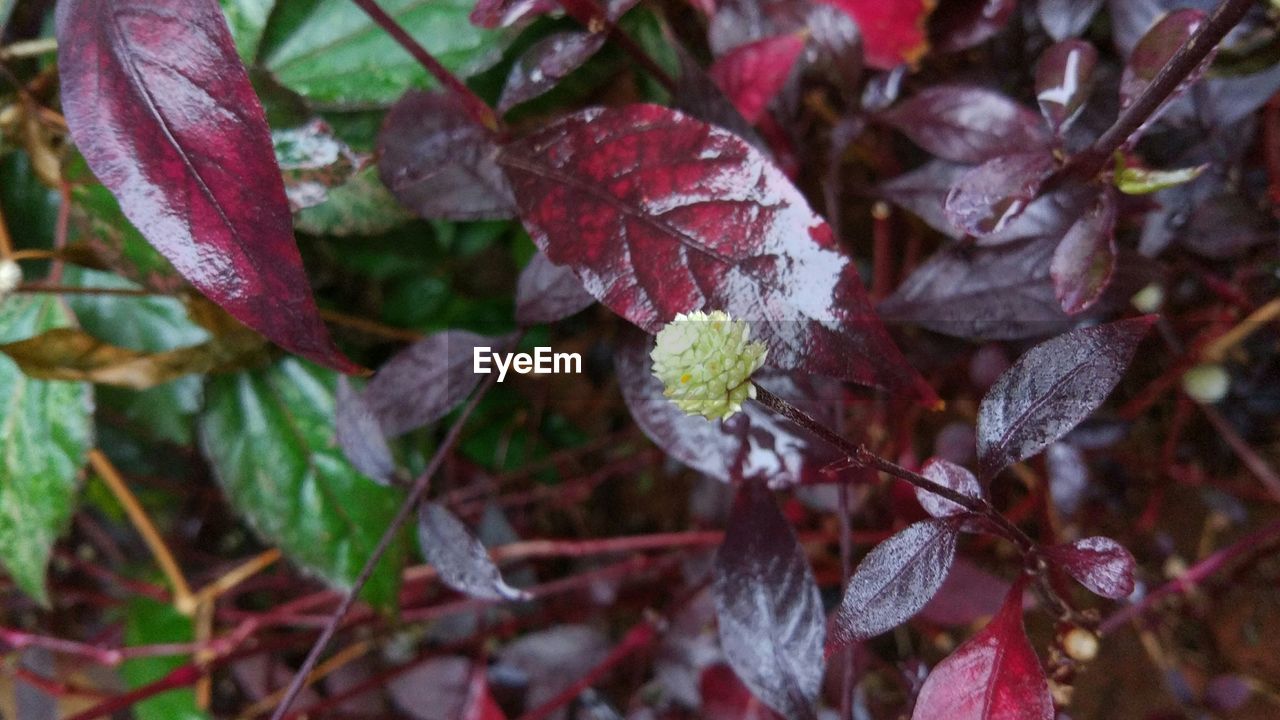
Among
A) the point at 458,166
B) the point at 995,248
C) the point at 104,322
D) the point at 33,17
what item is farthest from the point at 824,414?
Answer: the point at 33,17

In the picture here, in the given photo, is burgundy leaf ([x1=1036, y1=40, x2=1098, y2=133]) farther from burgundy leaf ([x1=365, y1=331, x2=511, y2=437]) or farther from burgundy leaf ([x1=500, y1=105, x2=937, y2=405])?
burgundy leaf ([x1=365, y1=331, x2=511, y2=437])

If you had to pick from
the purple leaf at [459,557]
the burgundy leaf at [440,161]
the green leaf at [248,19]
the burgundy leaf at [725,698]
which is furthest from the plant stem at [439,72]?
the burgundy leaf at [725,698]

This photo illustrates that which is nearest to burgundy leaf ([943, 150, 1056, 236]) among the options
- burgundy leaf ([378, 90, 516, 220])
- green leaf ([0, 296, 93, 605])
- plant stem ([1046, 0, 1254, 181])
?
plant stem ([1046, 0, 1254, 181])

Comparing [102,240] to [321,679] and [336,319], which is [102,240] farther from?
[321,679]

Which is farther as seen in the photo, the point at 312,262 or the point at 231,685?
the point at 231,685

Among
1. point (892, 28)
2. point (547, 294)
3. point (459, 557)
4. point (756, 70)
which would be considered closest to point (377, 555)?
point (459, 557)

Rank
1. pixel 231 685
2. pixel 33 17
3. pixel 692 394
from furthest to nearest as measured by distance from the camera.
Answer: pixel 231 685 → pixel 33 17 → pixel 692 394
